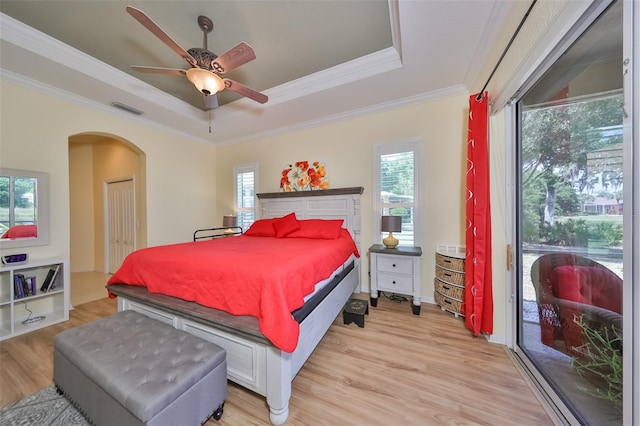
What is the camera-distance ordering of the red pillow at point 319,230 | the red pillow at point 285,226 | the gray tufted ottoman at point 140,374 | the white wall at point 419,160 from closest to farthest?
1. the gray tufted ottoman at point 140,374
2. the white wall at point 419,160
3. the red pillow at point 319,230
4. the red pillow at point 285,226

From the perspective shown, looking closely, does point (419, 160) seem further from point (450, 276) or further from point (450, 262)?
point (450, 276)

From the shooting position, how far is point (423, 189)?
300 cm

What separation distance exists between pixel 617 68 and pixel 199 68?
2762 millimetres

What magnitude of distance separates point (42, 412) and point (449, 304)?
11.5 feet

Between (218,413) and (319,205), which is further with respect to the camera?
(319,205)

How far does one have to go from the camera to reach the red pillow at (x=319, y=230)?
9.81 feet

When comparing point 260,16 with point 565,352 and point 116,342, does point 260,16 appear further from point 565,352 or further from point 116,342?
point 565,352

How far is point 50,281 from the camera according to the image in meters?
2.60

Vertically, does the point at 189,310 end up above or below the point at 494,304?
above

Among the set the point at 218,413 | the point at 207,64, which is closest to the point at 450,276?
the point at 218,413

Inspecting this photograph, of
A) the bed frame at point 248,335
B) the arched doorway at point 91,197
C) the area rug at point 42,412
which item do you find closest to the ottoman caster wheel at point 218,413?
the bed frame at point 248,335

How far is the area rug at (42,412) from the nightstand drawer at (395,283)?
8.85 ft

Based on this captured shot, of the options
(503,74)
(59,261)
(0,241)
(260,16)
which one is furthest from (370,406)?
(0,241)

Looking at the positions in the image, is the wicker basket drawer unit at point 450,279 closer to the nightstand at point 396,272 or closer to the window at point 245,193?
the nightstand at point 396,272
